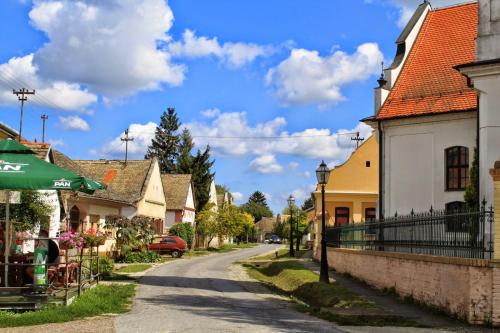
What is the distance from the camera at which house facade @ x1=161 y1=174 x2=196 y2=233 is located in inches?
2482

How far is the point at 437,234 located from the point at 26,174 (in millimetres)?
9480

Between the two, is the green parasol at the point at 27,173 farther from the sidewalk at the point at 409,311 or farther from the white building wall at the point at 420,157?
the white building wall at the point at 420,157

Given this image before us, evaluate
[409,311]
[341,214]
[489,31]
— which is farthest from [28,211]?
[341,214]

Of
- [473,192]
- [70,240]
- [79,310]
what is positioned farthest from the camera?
[473,192]

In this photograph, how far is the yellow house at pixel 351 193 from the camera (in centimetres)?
4356

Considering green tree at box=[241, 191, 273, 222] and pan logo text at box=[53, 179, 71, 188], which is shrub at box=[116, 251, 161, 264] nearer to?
pan logo text at box=[53, 179, 71, 188]

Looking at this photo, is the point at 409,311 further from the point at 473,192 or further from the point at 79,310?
the point at 79,310

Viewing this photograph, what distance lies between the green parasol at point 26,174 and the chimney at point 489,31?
1178 cm

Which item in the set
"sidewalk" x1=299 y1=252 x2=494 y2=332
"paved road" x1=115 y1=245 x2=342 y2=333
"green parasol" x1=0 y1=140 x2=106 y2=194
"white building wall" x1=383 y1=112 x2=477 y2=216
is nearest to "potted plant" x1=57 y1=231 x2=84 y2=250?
"green parasol" x1=0 y1=140 x2=106 y2=194

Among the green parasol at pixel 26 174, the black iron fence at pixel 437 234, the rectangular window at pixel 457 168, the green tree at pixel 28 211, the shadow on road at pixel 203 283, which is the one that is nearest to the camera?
the green parasol at pixel 26 174

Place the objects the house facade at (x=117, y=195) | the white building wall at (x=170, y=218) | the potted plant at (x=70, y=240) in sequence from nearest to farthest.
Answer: the potted plant at (x=70, y=240) → the house facade at (x=117, y=195) → the white building wall at (x=170, y=218)

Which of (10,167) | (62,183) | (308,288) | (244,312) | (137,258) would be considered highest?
A: (10,167)

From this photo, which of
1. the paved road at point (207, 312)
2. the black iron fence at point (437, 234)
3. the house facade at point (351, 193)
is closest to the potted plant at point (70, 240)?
the paved road at point (207, 312)

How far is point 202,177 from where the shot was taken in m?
78.2
